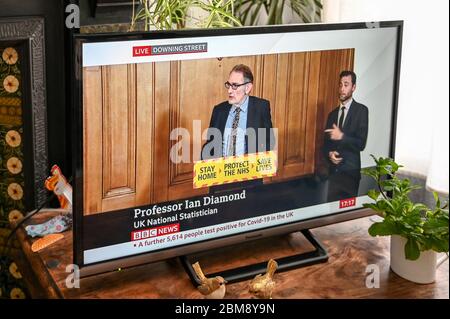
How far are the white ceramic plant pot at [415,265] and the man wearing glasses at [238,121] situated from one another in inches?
15.4

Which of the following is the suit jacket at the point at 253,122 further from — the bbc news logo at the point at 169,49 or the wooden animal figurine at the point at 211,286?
the wooden animal figurine at the point at 211,286

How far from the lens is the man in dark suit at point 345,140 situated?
165 centimetres

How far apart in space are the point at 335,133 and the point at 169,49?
1.57ft

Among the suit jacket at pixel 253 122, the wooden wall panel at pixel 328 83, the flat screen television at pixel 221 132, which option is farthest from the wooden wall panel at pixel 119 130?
the wooden wall panel at pixel 328 83

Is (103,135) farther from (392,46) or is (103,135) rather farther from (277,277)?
(392,46)

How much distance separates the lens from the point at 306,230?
1.71 meters

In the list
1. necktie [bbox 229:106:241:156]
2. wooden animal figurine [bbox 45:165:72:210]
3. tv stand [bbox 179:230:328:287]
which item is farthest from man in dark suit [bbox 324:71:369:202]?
wooden animal figurine [bbox 45:165:72:210]

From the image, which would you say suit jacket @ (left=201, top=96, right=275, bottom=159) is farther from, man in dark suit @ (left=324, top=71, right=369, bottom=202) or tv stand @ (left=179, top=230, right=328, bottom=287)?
tv stand @ (left=179, top=230, right=328, bottom=287)

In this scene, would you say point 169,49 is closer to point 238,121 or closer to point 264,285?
point 238,121

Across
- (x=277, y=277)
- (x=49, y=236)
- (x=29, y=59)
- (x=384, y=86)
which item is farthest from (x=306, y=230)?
(x=29, y=59)

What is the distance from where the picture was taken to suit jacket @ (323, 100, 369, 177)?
1649 millimetres

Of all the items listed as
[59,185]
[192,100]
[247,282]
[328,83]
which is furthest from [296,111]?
[59,185]

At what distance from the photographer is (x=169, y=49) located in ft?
4.64

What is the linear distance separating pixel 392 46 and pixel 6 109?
3.40 feet
